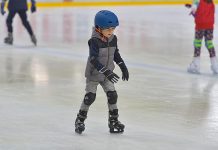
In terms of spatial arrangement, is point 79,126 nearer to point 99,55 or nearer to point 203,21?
point 99,55

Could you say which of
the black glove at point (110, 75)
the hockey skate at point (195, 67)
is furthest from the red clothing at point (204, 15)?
the black glove at point (110, 75)

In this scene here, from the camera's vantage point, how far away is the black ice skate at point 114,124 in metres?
6.20

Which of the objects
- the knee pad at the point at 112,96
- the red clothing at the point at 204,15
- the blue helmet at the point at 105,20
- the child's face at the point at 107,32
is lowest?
the knee pad at the point at 112,96

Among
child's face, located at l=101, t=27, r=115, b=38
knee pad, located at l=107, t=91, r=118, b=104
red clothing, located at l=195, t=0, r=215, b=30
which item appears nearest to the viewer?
child's face, located at l=101, t=27, r=115, b=38

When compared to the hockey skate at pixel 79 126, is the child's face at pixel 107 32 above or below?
above

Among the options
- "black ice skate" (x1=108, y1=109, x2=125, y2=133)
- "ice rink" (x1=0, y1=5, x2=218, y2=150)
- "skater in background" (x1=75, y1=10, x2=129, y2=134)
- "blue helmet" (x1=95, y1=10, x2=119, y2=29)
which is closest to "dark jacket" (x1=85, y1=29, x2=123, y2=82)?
"skater in background" (x1=75, y1=10, x2=129, y2=134)

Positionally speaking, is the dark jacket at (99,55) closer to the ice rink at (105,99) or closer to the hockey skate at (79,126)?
the hockey skate at (79,126)

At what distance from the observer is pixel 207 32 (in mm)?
10422

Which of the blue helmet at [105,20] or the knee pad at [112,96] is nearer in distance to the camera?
the blue helmet at [105,20]

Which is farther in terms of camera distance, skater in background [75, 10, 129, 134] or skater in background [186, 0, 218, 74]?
skater in background [186, 0, 218, 74]

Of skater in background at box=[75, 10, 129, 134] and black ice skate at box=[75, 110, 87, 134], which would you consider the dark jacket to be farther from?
black ice skate at box=[75, 110, 87, 134]

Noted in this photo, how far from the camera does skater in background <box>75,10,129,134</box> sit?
5.91 metres

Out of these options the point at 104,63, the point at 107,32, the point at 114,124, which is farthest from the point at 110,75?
the point at 114,124

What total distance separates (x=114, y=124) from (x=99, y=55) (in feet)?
2.07
